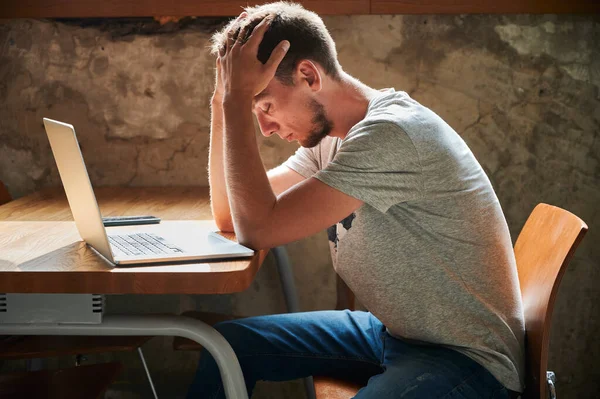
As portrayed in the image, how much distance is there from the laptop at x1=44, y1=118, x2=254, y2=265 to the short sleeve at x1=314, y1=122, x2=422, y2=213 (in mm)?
261

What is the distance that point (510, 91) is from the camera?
2.67 meters

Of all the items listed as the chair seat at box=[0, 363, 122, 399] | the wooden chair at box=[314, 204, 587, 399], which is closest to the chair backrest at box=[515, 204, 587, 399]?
the wooden chair at box=[314, 204, 587, 399]

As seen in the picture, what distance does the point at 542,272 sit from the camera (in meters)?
1.67

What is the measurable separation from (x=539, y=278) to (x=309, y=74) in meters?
0.73

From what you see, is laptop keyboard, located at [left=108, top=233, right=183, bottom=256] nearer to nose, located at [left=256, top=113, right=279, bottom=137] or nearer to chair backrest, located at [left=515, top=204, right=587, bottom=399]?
nose, located at [left=256, top=113, right=279, bottom=137]

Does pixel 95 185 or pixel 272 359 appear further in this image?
pixel 95 185

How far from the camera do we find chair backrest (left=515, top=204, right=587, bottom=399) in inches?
61.1

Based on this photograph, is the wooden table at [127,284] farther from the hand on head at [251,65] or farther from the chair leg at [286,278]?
the chair leg at [286,278]

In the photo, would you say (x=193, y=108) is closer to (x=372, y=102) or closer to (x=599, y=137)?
(x=372, y=102)

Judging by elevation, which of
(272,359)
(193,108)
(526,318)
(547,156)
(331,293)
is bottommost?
(331,293)

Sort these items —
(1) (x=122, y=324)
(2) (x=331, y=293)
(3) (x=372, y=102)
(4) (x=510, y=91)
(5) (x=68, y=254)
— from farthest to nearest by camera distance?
(2) (x=331, y=293) < (4) (x=510, y=91) < (3) (x=372, y=102) < (5) (x=68, y=254) < (1) (x=122, y=324)

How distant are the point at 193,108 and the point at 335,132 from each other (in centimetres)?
106

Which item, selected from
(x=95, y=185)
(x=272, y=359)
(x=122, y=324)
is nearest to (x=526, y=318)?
(x=272, y=359)

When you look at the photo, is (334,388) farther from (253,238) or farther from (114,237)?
(114,237)
